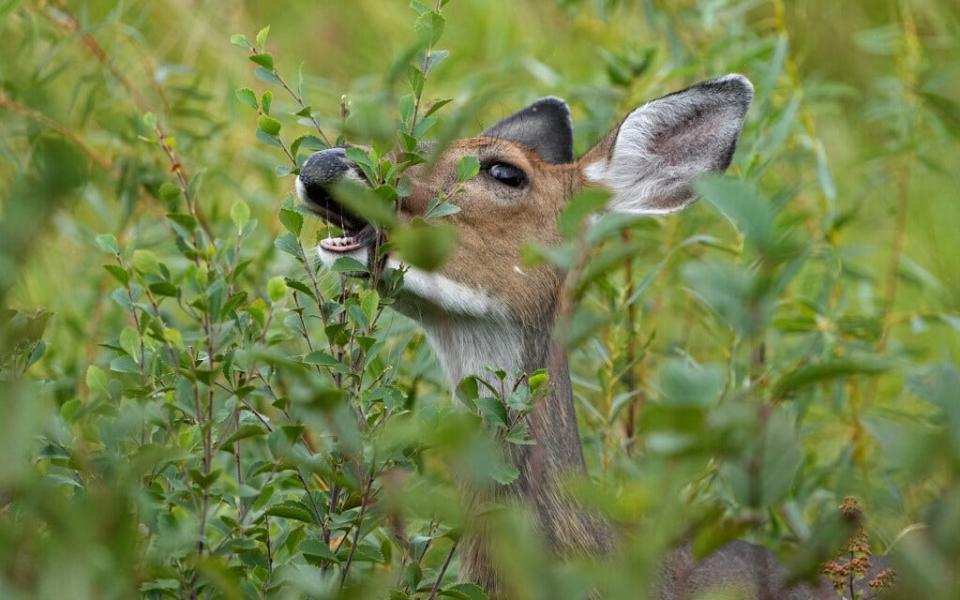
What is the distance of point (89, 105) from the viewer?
5.18m

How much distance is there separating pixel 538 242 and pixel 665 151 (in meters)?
0.68

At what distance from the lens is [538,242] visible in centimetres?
431

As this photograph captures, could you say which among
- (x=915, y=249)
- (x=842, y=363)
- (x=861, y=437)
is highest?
(x=842, y=363)

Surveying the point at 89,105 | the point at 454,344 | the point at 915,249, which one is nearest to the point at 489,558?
the point at 454,344

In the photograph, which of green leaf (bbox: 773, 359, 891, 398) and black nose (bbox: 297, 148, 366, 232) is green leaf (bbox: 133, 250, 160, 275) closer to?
black nose (bbox: 297, 148, 366, 232)

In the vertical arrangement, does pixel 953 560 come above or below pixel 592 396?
above

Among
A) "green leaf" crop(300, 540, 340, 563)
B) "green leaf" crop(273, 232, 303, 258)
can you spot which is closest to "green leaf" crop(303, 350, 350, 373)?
"green leaf" crop(273, 232, 303, 258)

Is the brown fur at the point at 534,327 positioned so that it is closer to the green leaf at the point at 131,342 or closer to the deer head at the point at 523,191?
the deer head at the point at 523,191

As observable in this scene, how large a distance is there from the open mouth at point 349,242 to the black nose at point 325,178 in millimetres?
46

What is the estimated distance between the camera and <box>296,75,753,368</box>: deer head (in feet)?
12.8

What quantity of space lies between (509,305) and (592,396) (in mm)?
1018

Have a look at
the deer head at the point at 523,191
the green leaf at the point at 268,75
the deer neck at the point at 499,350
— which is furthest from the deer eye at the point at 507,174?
the green leaf at the point at 268,75

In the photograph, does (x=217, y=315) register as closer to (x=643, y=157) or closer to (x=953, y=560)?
(x=953, y=560)

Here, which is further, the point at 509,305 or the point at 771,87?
the point at 771,87
